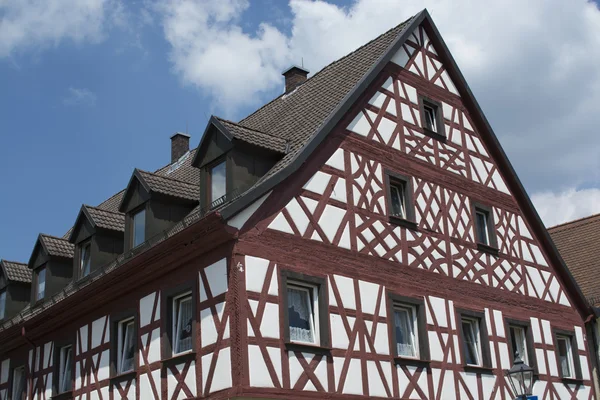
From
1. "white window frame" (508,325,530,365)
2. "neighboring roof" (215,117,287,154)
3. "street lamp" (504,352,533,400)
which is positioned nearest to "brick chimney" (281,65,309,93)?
"neighboring roof" (215,117,287,154)

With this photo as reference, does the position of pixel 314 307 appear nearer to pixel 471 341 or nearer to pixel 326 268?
pixel 326 268

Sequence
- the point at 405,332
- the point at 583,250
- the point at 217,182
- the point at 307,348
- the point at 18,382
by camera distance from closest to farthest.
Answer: the point at 307,348 → the point at 217,182 → the point at 405,332 → the point at 18,382 → the point at 583,250

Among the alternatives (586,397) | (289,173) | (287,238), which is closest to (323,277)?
(287,238)

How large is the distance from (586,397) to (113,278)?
12.9 m

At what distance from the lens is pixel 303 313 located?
50.9ft

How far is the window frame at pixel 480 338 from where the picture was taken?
1841 centimetres

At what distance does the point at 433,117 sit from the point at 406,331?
6.20 meters

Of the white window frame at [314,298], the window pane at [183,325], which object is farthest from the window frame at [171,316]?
the white window frame at [314,298]

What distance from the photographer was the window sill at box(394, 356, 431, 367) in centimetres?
1656

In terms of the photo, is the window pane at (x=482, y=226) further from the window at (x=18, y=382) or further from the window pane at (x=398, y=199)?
the window at (x=18, y=382)

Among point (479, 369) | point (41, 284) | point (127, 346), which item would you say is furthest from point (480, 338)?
point (41, 284)

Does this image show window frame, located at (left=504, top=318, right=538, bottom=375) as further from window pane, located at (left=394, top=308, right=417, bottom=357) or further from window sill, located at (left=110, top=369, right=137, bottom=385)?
window sill, located at (left=110, top=369, right=137, bottom=385)

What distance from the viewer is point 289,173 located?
1567 centimetres

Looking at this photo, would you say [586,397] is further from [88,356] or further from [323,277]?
[88,356]
